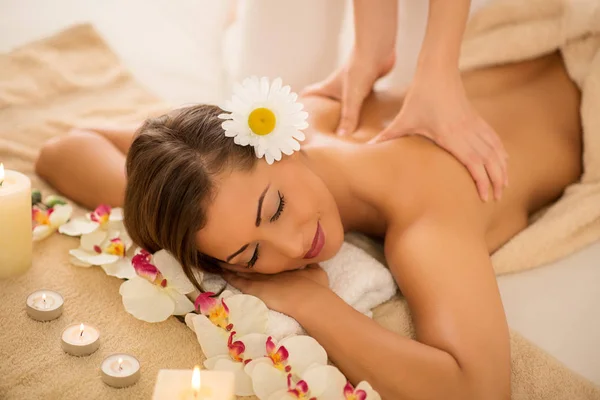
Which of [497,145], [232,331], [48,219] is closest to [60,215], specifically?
[48,219]

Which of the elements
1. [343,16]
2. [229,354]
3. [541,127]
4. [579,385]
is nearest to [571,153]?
[541,127]

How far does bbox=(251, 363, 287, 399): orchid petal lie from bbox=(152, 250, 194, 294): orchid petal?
268 mm

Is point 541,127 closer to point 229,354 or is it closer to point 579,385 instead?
point 579,385

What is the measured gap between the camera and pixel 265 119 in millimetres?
1374

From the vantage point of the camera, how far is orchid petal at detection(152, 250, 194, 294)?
1445 millimetres

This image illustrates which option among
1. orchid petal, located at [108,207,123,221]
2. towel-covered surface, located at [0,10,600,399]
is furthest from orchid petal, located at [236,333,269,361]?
orchid petal, located at [108,207,123,221]

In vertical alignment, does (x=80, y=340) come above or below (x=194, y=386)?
below

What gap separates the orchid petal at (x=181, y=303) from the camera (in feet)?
4.73

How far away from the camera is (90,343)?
132cm

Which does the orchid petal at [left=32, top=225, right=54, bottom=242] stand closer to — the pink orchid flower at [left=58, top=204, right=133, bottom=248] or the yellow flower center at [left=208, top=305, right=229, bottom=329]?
the pink orchid flower at [left=58, top=204, right=133, bottom=248]

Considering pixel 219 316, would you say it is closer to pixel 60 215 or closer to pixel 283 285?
pixel 283 285

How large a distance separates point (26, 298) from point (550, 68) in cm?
150

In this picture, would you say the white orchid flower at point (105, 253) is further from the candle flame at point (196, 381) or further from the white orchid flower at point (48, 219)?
the candle flame at point (196, 381)

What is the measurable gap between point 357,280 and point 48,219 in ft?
2.53
